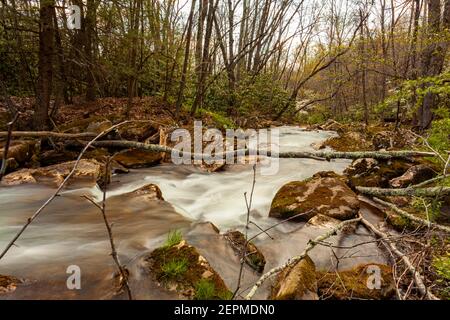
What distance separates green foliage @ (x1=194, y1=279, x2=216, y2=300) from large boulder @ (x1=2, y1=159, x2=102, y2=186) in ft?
13.0

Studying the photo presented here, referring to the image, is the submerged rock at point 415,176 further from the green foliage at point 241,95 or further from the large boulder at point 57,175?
the green foliage at point 241,95

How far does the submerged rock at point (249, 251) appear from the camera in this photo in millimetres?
3773

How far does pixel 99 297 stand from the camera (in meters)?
2.87

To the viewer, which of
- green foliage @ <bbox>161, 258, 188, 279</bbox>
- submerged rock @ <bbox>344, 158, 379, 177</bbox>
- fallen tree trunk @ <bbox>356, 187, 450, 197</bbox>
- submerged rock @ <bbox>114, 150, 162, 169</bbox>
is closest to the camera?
green foliage @ <bbox>161, 258, 188, 279</bbox>

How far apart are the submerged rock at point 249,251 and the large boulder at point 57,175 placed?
129 inches

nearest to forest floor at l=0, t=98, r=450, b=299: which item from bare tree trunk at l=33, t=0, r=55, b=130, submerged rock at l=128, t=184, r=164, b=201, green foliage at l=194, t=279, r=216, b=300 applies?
bare tree trunk at l=33, t=0, r=55, b=130

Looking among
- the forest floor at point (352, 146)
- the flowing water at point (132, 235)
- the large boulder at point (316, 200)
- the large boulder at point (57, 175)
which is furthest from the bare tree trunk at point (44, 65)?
the large boulder at point (316, 200)

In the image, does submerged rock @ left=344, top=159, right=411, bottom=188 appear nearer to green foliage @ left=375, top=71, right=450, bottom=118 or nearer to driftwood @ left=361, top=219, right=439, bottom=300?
green foliage @ left=375, top=71, right=450, bottom=118

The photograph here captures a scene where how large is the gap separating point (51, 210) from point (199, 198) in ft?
8.59

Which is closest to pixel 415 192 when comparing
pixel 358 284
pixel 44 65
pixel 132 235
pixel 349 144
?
pixel 358 284

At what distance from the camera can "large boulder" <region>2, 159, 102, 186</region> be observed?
5988mm

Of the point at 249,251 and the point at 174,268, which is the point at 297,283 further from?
the point at 174,268

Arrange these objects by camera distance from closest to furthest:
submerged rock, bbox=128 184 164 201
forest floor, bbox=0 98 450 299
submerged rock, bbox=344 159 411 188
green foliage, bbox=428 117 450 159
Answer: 1. forest floor, bbox=0 98 450 299
2. green foliage, bbox=428 117 450 159
3. submerged rock, bbox=128 184 164 201
4. submerged rock, bbox=344 159 411 188

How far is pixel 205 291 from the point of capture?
2898 mm
